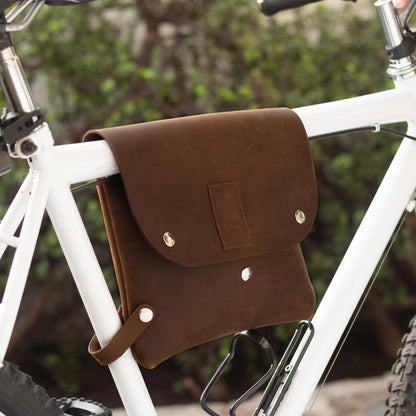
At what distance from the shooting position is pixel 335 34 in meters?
2.00

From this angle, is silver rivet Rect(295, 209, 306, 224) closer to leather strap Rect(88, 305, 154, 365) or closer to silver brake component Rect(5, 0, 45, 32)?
leather strap Rect(88, 305, 154, 365)

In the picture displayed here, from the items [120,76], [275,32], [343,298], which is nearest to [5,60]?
[343,298]

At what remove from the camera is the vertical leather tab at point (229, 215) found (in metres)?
0.71

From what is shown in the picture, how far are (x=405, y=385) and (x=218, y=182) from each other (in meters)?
0.41

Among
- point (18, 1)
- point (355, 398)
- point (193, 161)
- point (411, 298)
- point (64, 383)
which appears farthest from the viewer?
point (411, 298)

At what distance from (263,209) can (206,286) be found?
107 millimetres

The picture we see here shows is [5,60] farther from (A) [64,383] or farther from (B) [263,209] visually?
(A) [64,383]

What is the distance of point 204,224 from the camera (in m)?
0.71

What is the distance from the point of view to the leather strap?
68cm

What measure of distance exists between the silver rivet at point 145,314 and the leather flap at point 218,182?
0.06 metres

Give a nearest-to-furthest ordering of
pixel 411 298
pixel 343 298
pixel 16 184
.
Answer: pixel 343 298, pixel 16 184, pixel 411 298

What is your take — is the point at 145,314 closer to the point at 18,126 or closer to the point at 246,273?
the point at 246,273

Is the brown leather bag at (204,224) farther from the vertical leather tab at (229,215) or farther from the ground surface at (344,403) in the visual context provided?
the ground surface at (344,403)

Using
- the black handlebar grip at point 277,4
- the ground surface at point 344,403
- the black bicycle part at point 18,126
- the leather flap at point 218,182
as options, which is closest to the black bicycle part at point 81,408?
the leather flap at point 218,182
